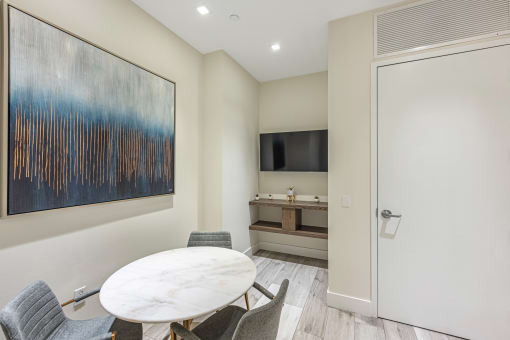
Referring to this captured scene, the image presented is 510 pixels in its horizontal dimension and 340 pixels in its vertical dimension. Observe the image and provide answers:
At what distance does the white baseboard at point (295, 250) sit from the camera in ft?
10.9

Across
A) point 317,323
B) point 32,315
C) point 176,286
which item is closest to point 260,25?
point 176,286

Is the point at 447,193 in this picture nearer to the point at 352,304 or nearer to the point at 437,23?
the point at 352,304

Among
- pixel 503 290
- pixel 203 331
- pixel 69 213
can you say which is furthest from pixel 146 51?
pixel 503 290

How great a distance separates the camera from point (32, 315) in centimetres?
110

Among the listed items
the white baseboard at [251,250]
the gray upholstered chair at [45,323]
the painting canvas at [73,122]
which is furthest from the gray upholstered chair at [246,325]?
the white baseboard at [251,250]

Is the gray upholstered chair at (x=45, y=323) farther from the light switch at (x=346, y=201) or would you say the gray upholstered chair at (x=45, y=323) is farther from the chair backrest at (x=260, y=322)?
the light switch at (x=346, y=201)

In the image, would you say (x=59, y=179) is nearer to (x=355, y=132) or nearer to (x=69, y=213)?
(x=69, y=213)

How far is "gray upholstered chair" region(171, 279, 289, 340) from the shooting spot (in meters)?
0.91

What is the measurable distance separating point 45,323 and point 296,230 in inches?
103

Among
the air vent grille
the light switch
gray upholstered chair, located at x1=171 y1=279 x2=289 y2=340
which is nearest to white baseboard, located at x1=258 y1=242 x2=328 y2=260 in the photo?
the light switch

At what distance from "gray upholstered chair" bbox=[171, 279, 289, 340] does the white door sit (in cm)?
143

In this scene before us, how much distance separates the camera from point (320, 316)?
2.04 meters

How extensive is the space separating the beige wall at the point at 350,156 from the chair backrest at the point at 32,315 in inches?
85.1

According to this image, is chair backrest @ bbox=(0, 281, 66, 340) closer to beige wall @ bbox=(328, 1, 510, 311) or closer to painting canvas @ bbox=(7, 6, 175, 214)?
painting canvas @ bbox=(7, 6, 175, 214)
